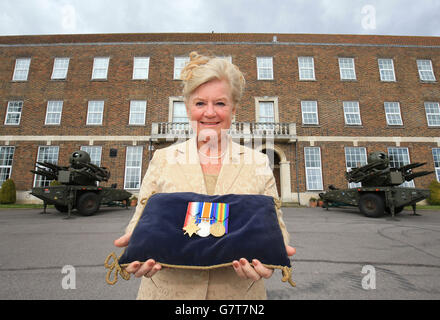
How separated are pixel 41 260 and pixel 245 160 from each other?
4292 mm

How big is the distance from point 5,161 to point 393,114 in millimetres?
27480

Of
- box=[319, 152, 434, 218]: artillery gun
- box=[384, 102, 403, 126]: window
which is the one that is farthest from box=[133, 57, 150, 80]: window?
box=[384, 102, 403, 126]: window

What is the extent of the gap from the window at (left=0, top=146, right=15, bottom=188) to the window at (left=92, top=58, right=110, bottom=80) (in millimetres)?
7640

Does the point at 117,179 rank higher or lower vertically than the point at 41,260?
higher

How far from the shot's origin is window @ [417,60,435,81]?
17281 mm

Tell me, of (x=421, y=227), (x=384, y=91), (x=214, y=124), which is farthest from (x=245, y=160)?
(x=384, y=91)

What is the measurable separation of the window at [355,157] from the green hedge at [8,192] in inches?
846

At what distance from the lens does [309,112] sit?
16.4 metres

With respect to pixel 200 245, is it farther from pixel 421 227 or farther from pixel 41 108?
pixel 41 108

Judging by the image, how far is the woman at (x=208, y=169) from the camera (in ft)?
3.93

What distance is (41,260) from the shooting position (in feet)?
12.6

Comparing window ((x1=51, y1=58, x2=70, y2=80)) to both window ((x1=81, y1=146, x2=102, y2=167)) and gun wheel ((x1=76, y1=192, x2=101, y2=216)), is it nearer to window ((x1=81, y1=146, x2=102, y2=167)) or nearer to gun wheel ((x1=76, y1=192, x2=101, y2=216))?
window ((x1=81, y1=146, x2=102, y2=167))

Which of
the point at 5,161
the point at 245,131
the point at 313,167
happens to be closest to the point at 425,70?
the point at 313,167

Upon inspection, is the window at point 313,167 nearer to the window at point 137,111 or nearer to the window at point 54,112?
the window at point 137,111
